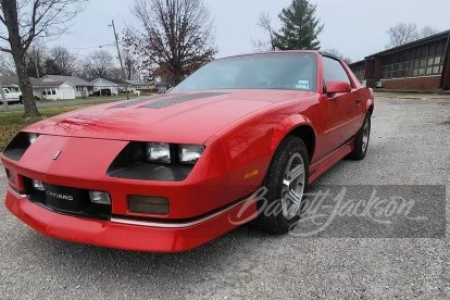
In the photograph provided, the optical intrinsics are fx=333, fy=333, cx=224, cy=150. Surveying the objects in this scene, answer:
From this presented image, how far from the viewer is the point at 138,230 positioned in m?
1.73

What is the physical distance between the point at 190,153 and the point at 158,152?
190 millimetres

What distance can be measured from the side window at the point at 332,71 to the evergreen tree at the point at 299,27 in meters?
36.4

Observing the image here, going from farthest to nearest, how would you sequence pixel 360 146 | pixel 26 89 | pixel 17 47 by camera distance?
pixel 26 89
pixel 17 47
pixel 360 146

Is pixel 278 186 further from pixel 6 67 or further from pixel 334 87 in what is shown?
pixel 6 67

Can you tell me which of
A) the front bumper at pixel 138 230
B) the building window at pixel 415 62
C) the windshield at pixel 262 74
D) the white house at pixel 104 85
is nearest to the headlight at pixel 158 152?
the front bumper at pixel 138 230

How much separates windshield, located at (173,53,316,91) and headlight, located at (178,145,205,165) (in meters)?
1.46

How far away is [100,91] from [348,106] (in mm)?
64858

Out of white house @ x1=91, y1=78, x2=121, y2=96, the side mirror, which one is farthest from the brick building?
white house @ x1=91, y1=78, x2=121, y2=96

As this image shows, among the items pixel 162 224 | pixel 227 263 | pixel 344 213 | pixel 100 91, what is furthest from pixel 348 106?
pixel 100 91

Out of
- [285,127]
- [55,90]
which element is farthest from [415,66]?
[55,90]

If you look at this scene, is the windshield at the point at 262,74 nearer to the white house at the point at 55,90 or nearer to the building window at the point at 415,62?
the building window at the point at 415,62

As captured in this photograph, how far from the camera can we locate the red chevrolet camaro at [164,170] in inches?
67.5

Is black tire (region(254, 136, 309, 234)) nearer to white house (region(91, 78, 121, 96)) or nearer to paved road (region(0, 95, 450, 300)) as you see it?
paved road (region(0, 95, 450, 300))

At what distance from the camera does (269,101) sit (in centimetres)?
241
